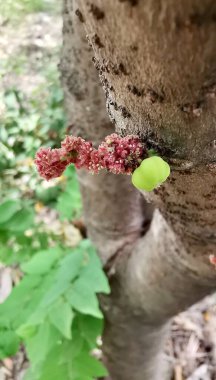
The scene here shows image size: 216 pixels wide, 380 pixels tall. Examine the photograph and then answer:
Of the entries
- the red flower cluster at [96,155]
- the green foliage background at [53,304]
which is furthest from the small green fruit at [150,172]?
the green foliage background at [53,304]

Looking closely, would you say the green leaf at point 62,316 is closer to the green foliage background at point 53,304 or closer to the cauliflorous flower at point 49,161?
the green foliage background at point 53,304

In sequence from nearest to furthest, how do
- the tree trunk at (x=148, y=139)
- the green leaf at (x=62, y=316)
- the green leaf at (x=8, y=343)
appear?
the tree trunk at (x=148, y=139)
the green leaf at (x=62, y=316)
the green leaf at (x=8, y=343)

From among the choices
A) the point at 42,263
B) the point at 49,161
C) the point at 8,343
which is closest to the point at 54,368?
the point at 8,343

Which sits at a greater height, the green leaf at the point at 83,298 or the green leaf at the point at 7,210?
the green leaf at the point at 7,210

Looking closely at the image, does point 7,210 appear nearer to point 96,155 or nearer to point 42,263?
point 42,263

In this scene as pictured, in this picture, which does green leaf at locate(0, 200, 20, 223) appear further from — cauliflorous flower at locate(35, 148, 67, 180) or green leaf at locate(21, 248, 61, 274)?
cauliflorous flower at locate(35, 148, 67, 180)

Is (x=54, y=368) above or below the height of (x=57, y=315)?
below
